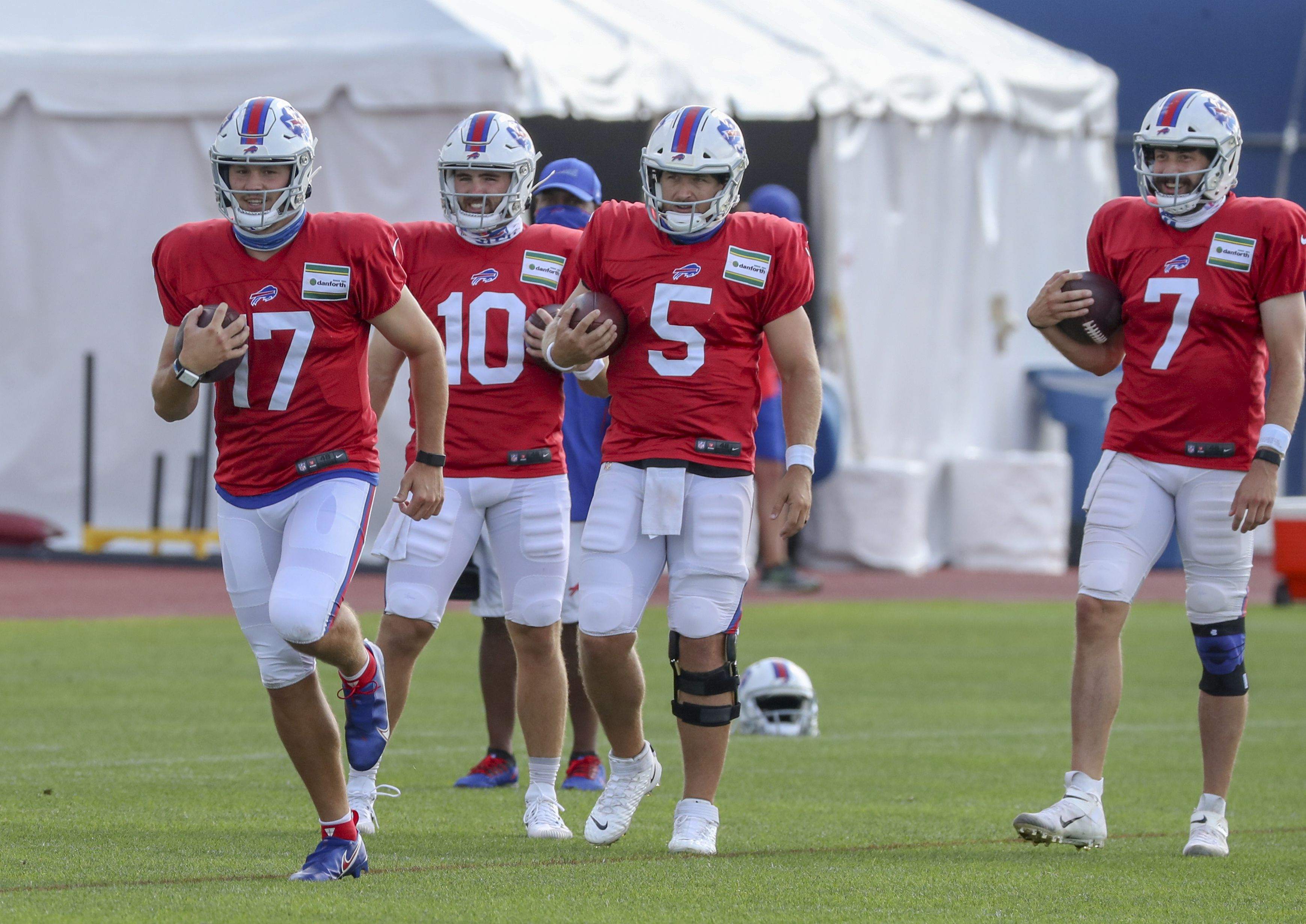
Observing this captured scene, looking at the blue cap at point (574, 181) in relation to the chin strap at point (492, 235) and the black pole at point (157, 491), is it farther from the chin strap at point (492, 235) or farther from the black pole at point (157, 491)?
the black pole at point (157, 491)

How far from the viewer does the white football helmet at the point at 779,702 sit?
8781 millimetres

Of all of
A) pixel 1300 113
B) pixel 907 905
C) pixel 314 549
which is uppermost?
pixel 1300 113

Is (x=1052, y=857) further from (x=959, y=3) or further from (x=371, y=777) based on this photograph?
(x=959, y=3)

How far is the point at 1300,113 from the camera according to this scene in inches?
875

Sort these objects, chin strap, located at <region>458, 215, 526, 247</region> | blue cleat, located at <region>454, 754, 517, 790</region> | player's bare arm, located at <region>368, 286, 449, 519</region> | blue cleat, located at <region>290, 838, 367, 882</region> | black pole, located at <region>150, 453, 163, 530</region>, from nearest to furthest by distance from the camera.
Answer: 1. blue cleat, located at <region>290, 838, 367, 882</region>
2. player's bare arm, located at <region>368, 286, 449, 519</region>
3. chin strap, located at <region>458, 215, 526, 247</region>
4. blue cleat, located at <region>454, 754, 517, 790</region>
5. black pole, located at <region>150, 453, 163, 530</region>

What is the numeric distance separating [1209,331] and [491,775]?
281cm

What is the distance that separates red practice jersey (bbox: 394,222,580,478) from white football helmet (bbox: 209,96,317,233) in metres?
1.19

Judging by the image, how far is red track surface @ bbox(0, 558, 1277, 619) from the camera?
1341cm

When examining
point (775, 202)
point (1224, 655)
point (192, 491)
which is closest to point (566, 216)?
point (1224, 655)

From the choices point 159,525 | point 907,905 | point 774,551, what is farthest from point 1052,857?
point 159,525

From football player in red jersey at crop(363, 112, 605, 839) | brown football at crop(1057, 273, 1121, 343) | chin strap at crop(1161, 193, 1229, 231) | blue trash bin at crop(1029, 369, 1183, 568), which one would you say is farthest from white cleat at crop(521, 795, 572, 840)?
blue trash bin at crop(1029, 369, 1183, 568)

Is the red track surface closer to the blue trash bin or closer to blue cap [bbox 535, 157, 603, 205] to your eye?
the blue trash bin

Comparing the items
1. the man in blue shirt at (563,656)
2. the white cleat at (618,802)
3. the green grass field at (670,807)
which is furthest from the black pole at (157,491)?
the white cleat at (618,802)

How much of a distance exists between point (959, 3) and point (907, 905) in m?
16.7
